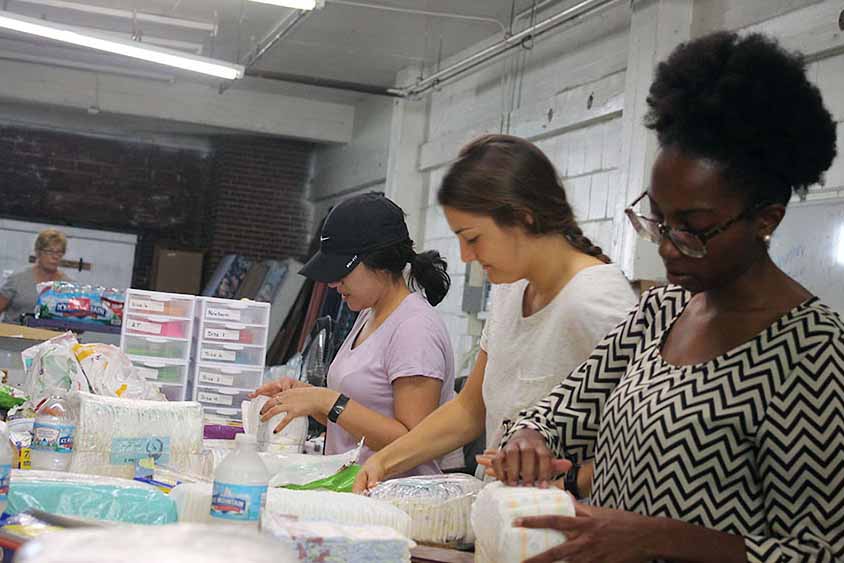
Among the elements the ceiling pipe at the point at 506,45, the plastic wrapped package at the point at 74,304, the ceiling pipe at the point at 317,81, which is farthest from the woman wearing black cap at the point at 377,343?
the ceiling pipe at the point at 317,81

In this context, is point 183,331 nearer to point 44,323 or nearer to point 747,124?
point 44,323

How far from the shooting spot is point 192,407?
266cm

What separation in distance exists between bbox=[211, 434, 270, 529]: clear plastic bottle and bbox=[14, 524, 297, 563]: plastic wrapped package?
706mm

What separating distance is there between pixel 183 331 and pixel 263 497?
13.9ft

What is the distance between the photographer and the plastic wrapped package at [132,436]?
2480 millimetres

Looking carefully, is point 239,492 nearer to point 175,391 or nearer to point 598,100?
point 175,391

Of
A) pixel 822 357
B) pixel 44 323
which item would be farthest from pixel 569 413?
pixel 44 323

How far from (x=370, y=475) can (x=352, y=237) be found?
30.2 inches

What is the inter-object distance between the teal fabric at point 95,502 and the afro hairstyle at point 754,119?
1.08 m

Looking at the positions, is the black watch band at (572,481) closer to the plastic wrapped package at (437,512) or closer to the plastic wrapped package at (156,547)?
the plastic wrapped package at (437,512)

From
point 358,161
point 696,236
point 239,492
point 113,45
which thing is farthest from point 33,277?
point 696,236

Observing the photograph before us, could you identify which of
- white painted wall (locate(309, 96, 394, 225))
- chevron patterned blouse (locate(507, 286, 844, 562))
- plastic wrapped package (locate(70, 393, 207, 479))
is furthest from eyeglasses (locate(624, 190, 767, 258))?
white painted wall (locate(309, 96, 394, 225))

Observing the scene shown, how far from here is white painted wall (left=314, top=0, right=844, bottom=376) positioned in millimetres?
5262

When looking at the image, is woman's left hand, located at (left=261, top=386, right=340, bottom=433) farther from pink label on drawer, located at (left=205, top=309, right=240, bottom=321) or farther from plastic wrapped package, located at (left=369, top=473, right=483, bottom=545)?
pink label on drawer, located at (left=205, top=309, right=240, bottom=321)
